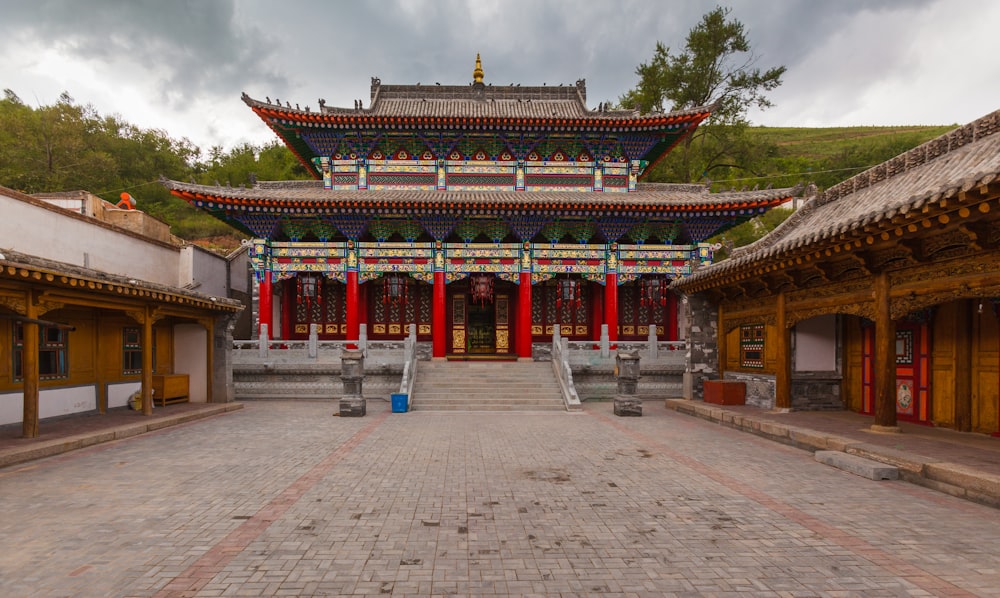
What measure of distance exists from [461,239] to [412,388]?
20.8 ft


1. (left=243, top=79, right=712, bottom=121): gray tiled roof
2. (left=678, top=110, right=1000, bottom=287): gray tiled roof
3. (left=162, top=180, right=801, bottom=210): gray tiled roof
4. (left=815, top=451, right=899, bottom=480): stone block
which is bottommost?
(left=815, top=451, right=899, bottom=480): stone block

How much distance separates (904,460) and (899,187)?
5248 millimetres

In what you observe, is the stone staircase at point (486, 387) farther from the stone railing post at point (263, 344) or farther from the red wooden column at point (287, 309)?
the red wooden column at point (287, 309)

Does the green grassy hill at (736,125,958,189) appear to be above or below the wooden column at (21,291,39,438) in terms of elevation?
A: above

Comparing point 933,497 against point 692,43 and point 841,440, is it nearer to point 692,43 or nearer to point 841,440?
point 841,440

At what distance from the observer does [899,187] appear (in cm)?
877

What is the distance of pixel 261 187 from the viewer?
18094 millimetres

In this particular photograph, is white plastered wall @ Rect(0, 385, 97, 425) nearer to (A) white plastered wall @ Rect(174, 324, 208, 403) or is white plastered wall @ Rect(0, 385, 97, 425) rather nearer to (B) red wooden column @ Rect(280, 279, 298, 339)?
(A) white plastered wall @ Rect(174, 324, 208, 403)

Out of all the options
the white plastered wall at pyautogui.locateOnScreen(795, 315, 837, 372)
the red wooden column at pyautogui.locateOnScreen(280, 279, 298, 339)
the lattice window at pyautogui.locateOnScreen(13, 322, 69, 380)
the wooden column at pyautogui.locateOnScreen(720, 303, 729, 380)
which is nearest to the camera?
the lattice window at pyautogui.locateOnScreen(13, 322, 69, 380)

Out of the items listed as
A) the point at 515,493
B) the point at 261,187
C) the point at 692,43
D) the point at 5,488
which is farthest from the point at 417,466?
the point at 692,43

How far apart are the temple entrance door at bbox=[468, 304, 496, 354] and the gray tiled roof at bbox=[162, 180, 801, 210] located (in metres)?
4.83

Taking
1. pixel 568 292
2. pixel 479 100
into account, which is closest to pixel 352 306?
pixel 568 292

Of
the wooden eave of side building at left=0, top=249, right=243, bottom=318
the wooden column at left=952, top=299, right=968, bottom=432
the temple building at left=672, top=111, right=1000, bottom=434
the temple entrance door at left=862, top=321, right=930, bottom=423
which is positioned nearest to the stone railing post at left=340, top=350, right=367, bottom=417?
the wooden eave of side building at left=0, top=249, right=243, bottom=318

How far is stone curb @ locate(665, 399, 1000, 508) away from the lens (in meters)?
5.32
